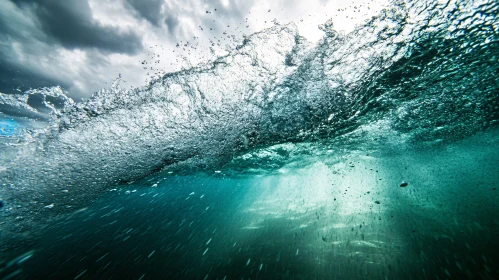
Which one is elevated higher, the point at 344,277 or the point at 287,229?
the point at 344,277

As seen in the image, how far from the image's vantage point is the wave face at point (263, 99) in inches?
230

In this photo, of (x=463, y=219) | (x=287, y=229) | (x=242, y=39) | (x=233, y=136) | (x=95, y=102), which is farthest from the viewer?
(x=287, y=229)

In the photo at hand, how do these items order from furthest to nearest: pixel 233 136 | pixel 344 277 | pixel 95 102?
pixel 233 136 < pixel 344 277 < pixel 95 102

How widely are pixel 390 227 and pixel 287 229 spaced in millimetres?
7821

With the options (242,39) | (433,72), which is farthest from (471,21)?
(242,39)

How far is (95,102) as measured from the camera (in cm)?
667

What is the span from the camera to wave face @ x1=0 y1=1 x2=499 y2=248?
584 centimetres

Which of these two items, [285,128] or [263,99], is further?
[285,128]

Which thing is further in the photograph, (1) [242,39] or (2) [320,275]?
(2) [320,275]

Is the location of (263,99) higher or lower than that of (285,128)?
higher

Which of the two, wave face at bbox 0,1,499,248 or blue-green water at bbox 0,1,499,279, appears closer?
wave face at bbox 0,1,499,248

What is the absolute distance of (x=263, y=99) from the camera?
27.7 feet

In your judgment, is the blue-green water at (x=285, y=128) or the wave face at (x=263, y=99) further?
the blue-green water at (x=285, y=128)

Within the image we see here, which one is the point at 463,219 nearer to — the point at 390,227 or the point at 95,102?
the point at 390,227
